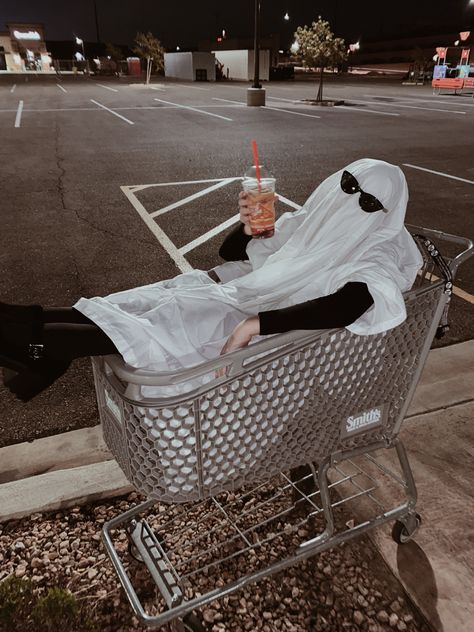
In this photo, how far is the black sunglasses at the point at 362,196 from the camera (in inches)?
71.9

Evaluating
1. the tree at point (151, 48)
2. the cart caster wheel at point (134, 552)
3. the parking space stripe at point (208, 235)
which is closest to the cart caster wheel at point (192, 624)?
Result: the cart caster wheel at point (134, 552)

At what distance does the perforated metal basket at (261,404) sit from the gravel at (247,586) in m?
0.52

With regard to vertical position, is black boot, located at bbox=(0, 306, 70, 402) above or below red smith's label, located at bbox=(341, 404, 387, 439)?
above

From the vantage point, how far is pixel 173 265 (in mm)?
4980

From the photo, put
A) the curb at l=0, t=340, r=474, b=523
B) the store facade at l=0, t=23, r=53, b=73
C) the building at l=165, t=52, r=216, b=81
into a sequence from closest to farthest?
1. the curb at l=0, t=340, r=474, b=523
2. the building at l=165, t=52, r=216, b=81
3. the store facade at l=0, t=23, r=53, b=73

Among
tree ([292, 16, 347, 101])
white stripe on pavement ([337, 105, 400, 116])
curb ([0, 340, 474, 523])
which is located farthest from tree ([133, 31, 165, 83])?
curb ([0, 340, 474, 523])

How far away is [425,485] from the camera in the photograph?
249cm

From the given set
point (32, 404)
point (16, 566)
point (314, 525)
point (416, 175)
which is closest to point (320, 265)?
point (314, 525)

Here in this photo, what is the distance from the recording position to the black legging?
5.83 feet

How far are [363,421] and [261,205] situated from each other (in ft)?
3.15

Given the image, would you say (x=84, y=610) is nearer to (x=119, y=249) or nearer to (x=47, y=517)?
(x=47, y=517)

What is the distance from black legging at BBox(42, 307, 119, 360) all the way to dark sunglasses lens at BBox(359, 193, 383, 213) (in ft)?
3.18

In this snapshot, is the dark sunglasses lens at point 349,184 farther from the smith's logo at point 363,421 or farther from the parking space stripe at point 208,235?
the parking space stripe at point 208,235

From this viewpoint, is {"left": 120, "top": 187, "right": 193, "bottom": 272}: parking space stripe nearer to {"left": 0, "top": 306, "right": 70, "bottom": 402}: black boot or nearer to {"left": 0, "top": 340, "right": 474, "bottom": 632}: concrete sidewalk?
{"left": 0, "top": 340, "right": 474, "bottom": 632}: concrete sidewalk
